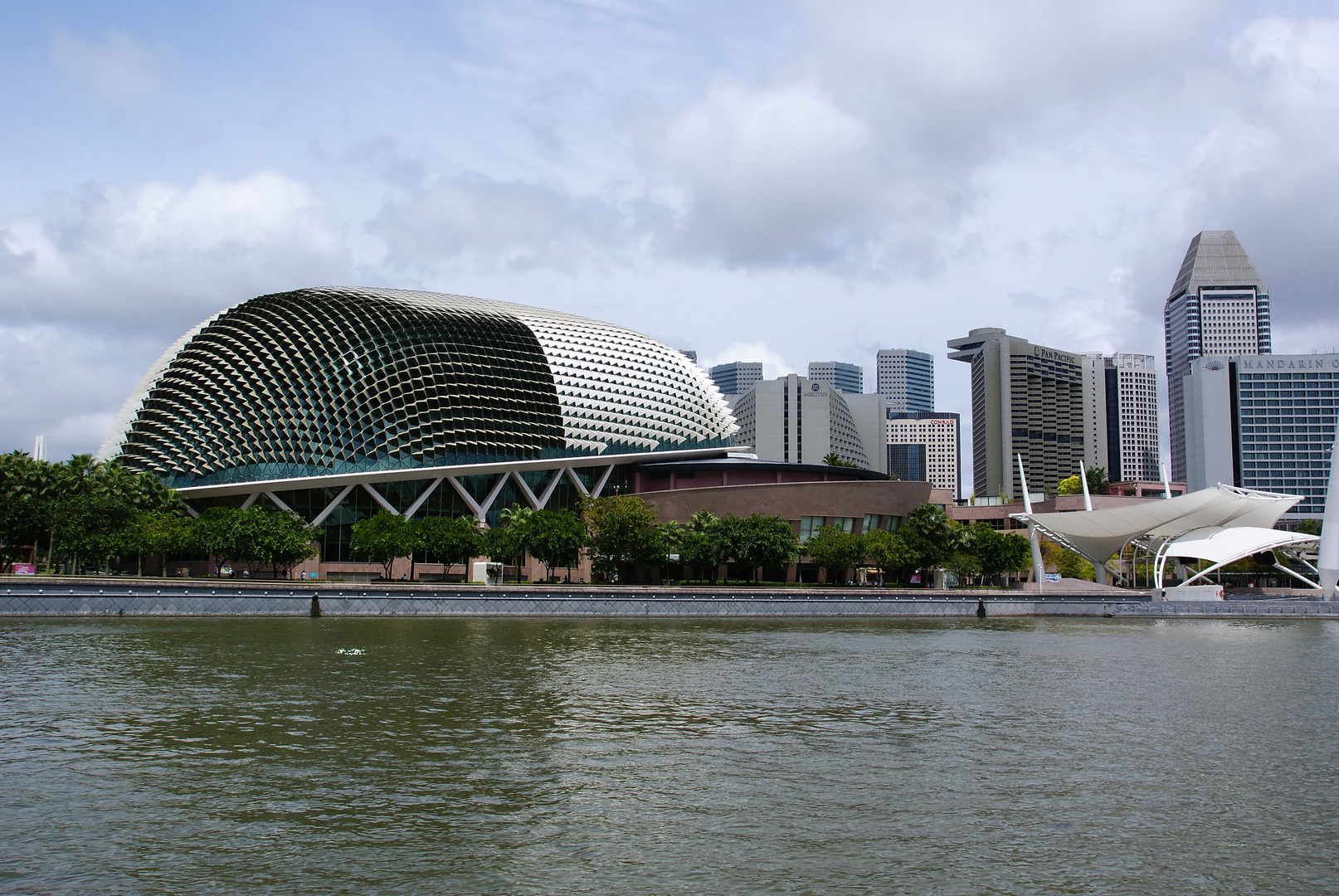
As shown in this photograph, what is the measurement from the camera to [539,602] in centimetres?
5753

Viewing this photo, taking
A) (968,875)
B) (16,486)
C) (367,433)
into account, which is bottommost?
(968,875)

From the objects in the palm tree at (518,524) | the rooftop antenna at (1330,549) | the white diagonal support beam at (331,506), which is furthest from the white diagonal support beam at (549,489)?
the rooftop antenna at (1330,549)

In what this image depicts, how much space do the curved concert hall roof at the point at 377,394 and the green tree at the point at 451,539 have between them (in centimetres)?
847

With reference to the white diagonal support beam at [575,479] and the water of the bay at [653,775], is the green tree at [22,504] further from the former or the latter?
the white diagonal support beam at [575,479]

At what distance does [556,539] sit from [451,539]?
23.9ft

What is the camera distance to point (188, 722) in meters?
22.5

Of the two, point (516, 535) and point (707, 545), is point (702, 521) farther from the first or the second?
point (516, 535)

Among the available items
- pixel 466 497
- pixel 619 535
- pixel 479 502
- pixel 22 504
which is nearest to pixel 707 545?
pixel 619 535

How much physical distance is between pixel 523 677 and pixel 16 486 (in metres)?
55.3

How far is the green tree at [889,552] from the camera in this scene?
81875 mm

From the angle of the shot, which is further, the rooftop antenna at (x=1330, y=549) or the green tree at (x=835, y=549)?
the green tree at (x=835, y=549)

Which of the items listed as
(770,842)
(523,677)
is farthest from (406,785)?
(523,677)

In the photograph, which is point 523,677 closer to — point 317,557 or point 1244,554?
point 317,557

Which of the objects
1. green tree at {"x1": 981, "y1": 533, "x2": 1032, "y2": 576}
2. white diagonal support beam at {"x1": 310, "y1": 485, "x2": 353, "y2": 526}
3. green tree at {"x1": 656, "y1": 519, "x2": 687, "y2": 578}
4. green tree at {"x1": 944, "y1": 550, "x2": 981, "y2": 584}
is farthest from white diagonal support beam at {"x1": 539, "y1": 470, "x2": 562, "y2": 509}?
green tree at {"x1": 981, "y1": 533, "x2": 1032, "y2": 576}
